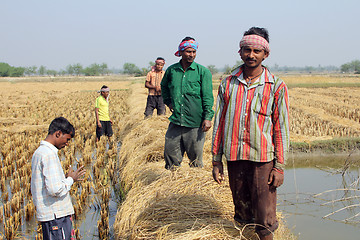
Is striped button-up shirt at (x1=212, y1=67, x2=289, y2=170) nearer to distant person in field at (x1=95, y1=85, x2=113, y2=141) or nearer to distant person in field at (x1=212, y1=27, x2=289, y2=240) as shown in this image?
distant person in field at (x1=212, y1=27, x2=289, y2=240)

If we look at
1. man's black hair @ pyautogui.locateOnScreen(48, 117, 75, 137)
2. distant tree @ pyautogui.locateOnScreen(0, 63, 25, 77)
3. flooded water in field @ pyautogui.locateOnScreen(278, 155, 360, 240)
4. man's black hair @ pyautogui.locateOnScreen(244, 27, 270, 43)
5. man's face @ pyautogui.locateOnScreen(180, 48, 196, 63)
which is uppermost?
distant tree @ pyautogui.locateOnScreen(0, 63, 25, 77)

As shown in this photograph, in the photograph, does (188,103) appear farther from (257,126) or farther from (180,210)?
(257,126)

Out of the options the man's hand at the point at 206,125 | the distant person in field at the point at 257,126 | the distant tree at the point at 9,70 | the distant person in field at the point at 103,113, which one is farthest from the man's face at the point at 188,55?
the distant tree at the point at 9,70

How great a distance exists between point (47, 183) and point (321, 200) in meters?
4.41

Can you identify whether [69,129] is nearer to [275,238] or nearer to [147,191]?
[147,191]

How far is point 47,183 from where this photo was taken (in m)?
2.83

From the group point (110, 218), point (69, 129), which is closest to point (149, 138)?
point (110, 218)

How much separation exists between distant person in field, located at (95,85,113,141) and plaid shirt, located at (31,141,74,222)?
201 inches

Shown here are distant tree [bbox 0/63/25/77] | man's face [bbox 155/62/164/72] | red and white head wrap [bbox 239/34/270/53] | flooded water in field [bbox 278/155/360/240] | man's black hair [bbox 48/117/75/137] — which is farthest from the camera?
distant tree [bbox 0/63/25/77]

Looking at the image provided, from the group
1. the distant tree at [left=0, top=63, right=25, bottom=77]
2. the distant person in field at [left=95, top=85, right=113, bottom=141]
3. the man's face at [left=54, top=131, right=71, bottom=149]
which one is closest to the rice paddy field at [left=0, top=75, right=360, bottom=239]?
the distant person in field at [left=95, top=85, right=113, bottom=141]

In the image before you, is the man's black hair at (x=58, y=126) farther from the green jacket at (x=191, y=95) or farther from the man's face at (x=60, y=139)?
the green jacket at (x=191, y=95)

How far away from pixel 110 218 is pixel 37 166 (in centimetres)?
220

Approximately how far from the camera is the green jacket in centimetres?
419

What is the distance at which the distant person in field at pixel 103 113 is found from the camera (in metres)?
8.00
